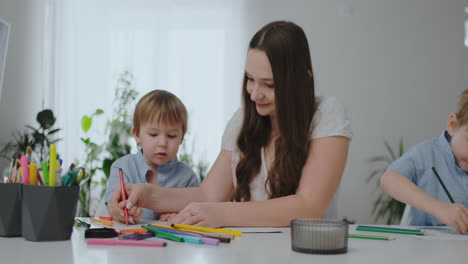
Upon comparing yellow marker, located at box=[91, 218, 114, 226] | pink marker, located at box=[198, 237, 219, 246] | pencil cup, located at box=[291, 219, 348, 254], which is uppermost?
pencil cup, located at box=[291, 219, 348, 254]

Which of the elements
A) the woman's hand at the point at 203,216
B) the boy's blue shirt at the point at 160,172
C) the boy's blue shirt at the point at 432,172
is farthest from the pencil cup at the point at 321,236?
the boy's blue shirt at the point at 160,172

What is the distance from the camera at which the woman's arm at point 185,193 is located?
1429mm

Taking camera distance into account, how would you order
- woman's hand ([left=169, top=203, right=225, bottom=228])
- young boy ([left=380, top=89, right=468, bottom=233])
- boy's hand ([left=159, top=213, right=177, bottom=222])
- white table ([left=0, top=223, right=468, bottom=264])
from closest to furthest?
white table ([left=0, top=223, right=468, bottom=264]), woman's hand ([left=169, top=203, right=225, bottom=228]), boy's hand ([left=159, top=213, right=177, bottom=222]), young boy ([left=380, top=89, right=468, bottom=233])

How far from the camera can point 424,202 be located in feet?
5.04

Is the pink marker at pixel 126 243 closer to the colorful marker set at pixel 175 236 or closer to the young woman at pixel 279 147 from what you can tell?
the colorful marker set at pixel 175 236

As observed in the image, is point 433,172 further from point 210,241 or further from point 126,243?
point 126,243

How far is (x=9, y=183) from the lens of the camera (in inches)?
40.5

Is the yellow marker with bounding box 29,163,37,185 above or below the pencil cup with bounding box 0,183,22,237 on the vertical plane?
above

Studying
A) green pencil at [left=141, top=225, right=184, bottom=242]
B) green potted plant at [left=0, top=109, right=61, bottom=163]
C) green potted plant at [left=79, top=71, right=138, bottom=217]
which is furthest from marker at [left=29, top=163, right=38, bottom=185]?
green potted plant at [left=79, top=71, right=138, bottom=217]

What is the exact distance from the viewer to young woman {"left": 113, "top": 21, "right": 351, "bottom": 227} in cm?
137

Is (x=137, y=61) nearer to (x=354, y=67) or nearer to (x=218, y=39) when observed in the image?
(x=218, y=39)

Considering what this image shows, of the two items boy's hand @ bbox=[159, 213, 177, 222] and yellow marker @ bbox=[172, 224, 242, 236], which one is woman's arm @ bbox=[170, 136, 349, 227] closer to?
yellow marker @ bbox=[172, 224, 242, 236]

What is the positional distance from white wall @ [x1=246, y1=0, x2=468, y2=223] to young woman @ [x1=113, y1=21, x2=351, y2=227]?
2.99 metres

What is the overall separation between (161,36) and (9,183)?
3633 mm
